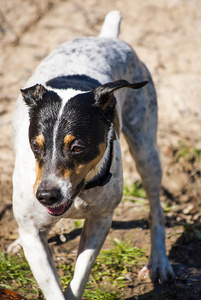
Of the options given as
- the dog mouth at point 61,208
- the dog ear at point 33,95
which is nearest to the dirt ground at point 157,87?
the dog mouth at point 61,208

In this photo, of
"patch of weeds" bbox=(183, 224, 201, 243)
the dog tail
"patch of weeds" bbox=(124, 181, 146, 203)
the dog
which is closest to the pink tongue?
the dog

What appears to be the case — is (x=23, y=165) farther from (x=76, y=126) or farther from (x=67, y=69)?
(x=67, y=69)

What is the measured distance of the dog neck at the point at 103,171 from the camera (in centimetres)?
284

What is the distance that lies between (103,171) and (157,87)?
4.02 metres

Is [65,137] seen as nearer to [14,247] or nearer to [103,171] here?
[103,171]

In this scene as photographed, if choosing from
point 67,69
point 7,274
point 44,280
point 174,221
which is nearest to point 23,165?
point 44,280

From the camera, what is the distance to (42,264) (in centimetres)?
284

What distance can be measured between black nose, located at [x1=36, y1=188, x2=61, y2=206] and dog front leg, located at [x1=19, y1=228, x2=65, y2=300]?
48 centimetres

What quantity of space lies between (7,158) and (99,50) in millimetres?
2335

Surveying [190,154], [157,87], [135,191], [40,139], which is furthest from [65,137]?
[157,87]

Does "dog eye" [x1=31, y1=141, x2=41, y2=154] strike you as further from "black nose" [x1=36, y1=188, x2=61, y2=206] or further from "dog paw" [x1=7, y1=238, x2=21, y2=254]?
"dog paw" [x1=7, y1=238, x2=21, y2=254]

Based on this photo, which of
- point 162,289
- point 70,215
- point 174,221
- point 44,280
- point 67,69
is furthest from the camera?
point 174,221

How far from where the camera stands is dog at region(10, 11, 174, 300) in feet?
8.35

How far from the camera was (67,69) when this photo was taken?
135 inches
